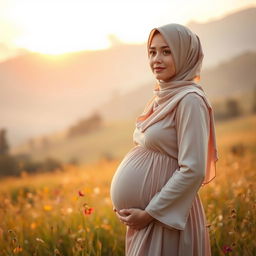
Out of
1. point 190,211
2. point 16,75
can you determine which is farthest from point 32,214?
point 16,75

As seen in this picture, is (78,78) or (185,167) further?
(78,78)

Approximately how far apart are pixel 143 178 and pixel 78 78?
63679 mm

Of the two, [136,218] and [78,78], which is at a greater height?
[78,78]

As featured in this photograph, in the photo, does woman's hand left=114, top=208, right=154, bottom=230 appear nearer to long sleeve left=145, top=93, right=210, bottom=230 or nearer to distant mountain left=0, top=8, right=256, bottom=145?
long sleeve left=145, top=93, right=210, bottom=230

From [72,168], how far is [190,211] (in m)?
6.15

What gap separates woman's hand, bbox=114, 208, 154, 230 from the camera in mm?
2365

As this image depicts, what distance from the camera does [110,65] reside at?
71875 mm

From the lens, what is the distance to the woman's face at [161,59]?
234 centimetres

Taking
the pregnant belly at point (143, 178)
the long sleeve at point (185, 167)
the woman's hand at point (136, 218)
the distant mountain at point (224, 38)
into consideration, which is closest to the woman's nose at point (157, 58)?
the long sleeve at point (185, 167)

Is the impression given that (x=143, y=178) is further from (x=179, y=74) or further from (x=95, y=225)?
(x=95, y=225)

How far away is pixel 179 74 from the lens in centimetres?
241

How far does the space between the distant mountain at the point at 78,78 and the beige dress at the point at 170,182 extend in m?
28.2

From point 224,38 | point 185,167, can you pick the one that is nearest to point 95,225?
point 185,167

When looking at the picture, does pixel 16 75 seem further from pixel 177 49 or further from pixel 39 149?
pixel 177 49
